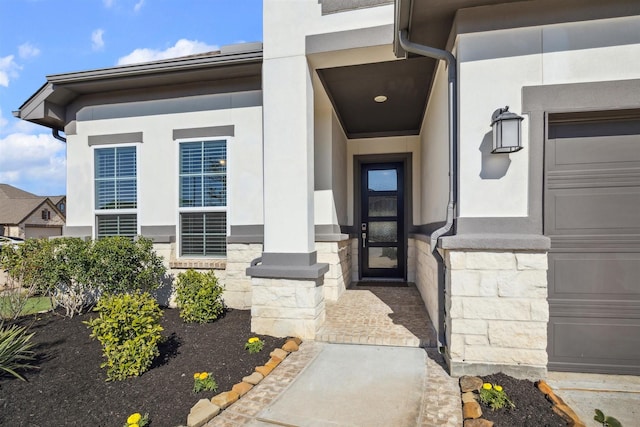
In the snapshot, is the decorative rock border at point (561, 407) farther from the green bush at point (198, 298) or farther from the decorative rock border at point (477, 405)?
the green bush at point (198, 298)

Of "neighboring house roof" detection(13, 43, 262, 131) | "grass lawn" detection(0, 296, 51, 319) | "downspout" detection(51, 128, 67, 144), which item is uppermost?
"neighboring house roof" detection(13, 43, 262, 131)

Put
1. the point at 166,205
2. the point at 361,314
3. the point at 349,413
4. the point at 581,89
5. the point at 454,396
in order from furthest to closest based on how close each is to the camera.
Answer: the point at 166,205
the point at 361,314
the point at 581,89
the point at 454,396
the point at 349,413

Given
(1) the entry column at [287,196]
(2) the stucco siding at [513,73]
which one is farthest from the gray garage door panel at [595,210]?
(1) the entry column at [287,196]

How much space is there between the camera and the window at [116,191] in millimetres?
5430

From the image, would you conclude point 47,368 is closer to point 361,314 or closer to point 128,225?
point 128,225

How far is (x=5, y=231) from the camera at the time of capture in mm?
22062

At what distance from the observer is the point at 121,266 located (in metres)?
4.37

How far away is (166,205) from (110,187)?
121 cm

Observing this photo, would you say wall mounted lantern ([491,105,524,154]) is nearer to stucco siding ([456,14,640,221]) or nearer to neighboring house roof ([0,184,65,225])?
stucco siding ([456,14,640,221])

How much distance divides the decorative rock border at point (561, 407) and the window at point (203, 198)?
444 centimetres

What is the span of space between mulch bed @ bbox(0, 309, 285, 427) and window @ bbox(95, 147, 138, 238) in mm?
1966

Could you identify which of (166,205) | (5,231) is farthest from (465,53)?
(5,231)

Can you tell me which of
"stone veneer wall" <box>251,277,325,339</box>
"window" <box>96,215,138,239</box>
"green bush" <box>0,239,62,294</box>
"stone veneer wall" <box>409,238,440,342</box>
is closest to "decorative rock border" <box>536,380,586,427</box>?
"stone veneer wall" <box>409,238,440,342</box>

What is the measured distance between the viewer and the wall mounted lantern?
2.58m
